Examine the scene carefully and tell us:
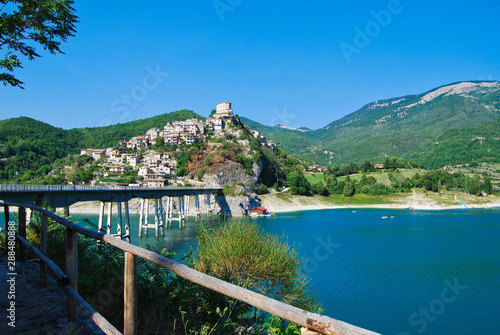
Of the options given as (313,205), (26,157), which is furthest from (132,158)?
(313,205)

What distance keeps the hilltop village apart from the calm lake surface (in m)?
38.8

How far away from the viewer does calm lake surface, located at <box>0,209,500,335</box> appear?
15648mm

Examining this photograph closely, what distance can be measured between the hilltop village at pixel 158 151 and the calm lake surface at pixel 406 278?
38815mm

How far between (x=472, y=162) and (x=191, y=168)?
11995 centimetres

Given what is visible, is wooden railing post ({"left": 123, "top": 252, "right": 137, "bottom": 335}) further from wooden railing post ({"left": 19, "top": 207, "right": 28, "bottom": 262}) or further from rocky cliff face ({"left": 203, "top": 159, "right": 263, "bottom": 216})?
rocky cliff face ({"left": 203, "top": 159, "right": 263, "bottom": 216})

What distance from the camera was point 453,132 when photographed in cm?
17500

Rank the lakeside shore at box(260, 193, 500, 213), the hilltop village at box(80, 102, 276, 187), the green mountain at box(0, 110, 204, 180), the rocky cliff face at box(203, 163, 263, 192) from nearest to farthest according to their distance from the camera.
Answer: the rocky cliff face at box(203, 163, 263, 192) < the lakeside shore at box(260, 193, 500, 213) < the hilltop village at box(80, 102, 276, 187) < the green mountain at box(0, 110, 204, 180)

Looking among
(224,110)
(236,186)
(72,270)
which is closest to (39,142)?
(224,110)

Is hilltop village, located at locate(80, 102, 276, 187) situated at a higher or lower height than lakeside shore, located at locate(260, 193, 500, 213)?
higher

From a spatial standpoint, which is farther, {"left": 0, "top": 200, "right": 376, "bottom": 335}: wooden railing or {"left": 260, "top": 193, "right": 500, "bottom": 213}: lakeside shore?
{"left": 260, "top": 193, "right": 500, "bottom": 213}: lakeside shore

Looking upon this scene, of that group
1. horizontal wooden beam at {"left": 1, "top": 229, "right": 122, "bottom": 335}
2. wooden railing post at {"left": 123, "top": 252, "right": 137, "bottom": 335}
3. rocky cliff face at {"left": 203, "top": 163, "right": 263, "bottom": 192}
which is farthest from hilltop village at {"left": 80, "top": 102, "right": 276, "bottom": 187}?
wooden railing post at {"left": 123, "top": 252, "right": 137, "bottom": 335}

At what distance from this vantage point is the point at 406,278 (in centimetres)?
2250

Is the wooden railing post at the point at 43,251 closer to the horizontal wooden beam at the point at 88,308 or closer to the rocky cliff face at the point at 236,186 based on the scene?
the horizontal wooden beam at the point at 88,308

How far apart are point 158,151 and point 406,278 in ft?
279
